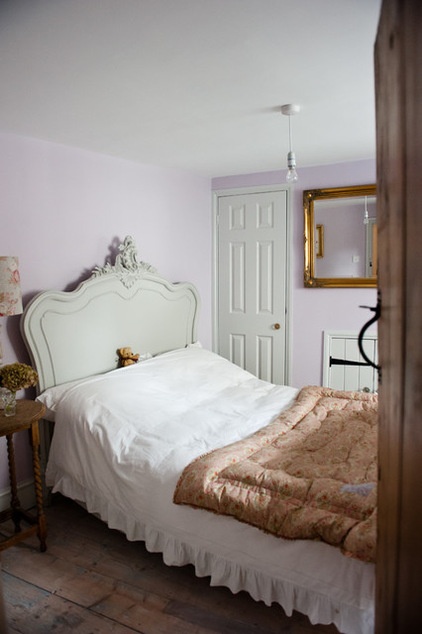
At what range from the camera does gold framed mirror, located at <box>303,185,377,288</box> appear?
12.0 feet

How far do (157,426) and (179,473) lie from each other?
40 centimetres

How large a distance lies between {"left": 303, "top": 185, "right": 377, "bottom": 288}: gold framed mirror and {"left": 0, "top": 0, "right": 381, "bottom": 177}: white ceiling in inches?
29.0

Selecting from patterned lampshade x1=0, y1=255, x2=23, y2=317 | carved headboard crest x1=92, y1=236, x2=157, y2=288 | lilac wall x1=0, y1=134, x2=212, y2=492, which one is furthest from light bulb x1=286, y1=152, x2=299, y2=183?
patterned lampshade x1=0, y1=255, x2=23, y2=317

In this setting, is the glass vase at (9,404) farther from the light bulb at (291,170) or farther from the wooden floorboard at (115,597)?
the light bulb at (291,170)

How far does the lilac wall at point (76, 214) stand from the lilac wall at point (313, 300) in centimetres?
80

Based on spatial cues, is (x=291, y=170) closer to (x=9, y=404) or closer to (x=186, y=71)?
(x=186, y=71)

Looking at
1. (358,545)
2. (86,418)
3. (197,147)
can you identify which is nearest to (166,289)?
(197,147)

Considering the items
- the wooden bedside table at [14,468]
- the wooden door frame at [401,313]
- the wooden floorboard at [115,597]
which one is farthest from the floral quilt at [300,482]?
the wooden bedside table at [14,468]

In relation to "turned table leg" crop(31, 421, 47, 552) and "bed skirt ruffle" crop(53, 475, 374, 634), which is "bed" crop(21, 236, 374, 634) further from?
"turned table leg" crop(31, 421, 47, 552)

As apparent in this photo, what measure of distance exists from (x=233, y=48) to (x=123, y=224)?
190 centimetres

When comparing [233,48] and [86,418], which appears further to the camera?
[86,418]

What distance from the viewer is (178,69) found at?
1.81 meters

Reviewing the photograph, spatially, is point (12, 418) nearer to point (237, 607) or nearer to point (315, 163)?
Answer: point (237, 607)

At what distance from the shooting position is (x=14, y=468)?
2.49 m
